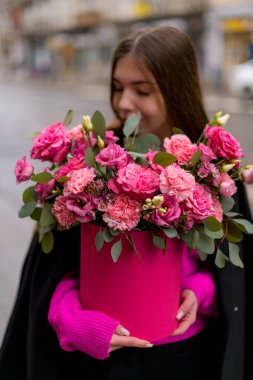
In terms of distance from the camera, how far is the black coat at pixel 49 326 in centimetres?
144

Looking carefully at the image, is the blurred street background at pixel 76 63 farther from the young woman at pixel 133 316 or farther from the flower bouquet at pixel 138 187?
the young woman at pixel 133 316

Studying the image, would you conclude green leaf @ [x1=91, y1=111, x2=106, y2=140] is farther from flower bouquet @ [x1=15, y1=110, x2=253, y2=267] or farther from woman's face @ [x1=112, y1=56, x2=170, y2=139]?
woman's face @ [x1=112, y1=56, x2=170, y2=139]

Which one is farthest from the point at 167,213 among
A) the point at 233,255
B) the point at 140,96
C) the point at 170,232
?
the point at 140,96

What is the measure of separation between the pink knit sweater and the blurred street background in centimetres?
45

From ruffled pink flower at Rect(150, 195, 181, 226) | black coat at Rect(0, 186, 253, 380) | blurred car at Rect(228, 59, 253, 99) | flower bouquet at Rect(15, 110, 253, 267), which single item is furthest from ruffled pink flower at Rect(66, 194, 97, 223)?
blurred car at Rect(228, 59, 253, 99)

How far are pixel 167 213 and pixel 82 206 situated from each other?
19 centimetres

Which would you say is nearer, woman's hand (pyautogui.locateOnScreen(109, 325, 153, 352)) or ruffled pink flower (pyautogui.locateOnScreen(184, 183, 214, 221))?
ruffled pink flower (pyautogui.locateOnScreen(184, 183, 214, 221))

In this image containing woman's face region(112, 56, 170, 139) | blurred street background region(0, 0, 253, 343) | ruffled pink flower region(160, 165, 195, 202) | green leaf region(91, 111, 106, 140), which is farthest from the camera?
blurred street background region(0, 0, 253, 343)

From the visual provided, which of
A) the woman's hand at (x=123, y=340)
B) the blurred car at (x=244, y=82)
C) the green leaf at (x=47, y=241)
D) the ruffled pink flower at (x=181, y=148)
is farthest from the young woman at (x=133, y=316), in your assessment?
the blurred car at (x=244, y=82)

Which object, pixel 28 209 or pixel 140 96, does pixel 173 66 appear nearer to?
pixel 140 96

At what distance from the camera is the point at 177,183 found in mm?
1095

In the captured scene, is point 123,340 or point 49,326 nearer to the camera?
point 123,340

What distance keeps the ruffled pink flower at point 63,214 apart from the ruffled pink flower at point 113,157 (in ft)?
0.42

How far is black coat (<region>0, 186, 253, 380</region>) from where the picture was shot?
1443 millimetres
